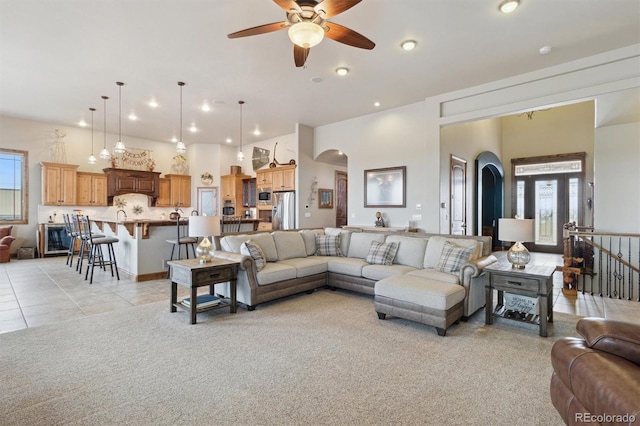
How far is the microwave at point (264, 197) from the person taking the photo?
28.9ft

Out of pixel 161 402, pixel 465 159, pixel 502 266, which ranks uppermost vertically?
pixel 465 159

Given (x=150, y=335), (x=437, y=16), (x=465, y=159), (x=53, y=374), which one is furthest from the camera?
(x=465, y=159)

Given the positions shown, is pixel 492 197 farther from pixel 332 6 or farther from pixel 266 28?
pixel 266 28

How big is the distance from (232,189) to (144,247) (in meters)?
4.70

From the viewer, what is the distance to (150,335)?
3086mm

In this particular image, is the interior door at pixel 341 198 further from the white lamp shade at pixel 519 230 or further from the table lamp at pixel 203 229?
the white lamp shade at pixel 519 230

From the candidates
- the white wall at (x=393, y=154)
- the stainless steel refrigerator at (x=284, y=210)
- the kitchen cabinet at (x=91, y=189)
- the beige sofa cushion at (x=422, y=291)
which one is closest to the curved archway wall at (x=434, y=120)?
the white wall at (x=393, y=154)

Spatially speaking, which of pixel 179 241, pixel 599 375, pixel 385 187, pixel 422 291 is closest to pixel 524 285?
pixel 422 291

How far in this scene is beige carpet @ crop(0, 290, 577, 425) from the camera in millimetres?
1919

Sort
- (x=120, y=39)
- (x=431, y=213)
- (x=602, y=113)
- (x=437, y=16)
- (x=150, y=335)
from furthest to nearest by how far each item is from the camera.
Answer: (x=431, y=213) → (x=602, y=113) → (x=120, y=39) → (x=437, y=16) → (x=150, y=335)

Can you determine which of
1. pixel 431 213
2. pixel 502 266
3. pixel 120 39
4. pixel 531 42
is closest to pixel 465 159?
pixel 431 213

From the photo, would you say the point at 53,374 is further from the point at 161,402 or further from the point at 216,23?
the point at 216,23

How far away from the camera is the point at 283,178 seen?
27.1ft

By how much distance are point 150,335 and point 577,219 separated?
10.7 m
